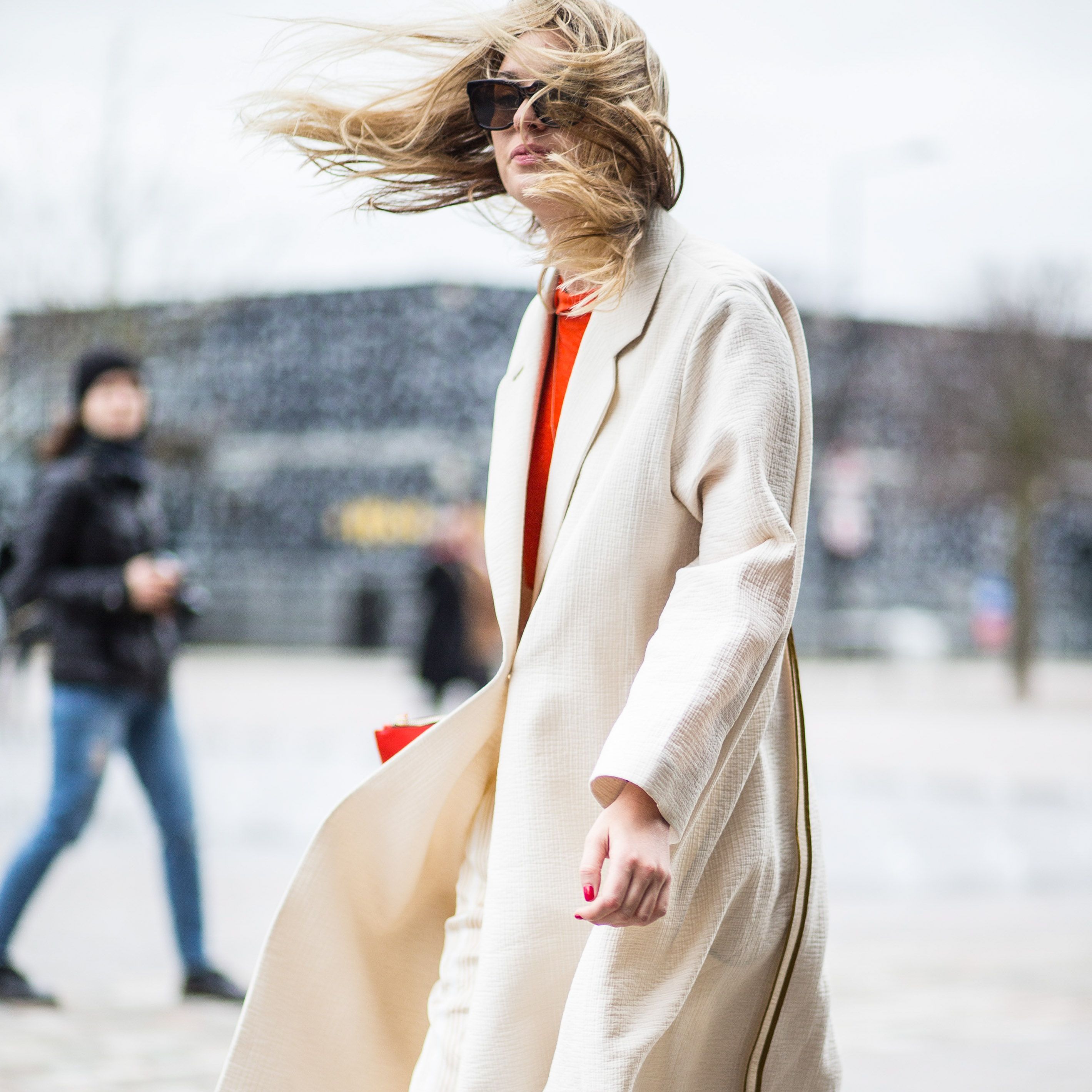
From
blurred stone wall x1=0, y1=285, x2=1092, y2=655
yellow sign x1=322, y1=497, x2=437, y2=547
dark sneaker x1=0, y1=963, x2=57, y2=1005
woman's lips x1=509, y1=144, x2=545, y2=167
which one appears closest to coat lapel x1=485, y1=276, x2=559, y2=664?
woman's lips x1=509, y1=144, x2=545, y2=167

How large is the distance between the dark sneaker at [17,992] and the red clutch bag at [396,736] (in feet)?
10.3

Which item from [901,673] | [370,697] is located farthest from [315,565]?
[370,697]

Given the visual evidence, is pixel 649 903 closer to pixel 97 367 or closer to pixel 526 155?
pixel 526 155

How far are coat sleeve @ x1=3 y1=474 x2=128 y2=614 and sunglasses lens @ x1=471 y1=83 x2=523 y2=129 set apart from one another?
3.19m

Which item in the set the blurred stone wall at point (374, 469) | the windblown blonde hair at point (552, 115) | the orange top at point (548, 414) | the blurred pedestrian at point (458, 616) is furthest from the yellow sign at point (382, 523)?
the orange top at point (548, 414)

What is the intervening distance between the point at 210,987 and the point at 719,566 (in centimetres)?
355

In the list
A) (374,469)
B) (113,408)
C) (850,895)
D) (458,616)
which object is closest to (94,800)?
(113,408)

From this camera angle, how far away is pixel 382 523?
33.6m

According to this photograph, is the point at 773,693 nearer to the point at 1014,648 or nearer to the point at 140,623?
the point at 140,623

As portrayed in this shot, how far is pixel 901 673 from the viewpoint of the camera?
25672mm

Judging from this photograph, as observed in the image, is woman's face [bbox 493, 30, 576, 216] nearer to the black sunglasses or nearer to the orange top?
the black sunglasses

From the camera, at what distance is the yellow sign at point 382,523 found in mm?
33469

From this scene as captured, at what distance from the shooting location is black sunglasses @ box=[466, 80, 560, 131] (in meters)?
2.19

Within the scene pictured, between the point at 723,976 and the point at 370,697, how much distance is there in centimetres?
1680
